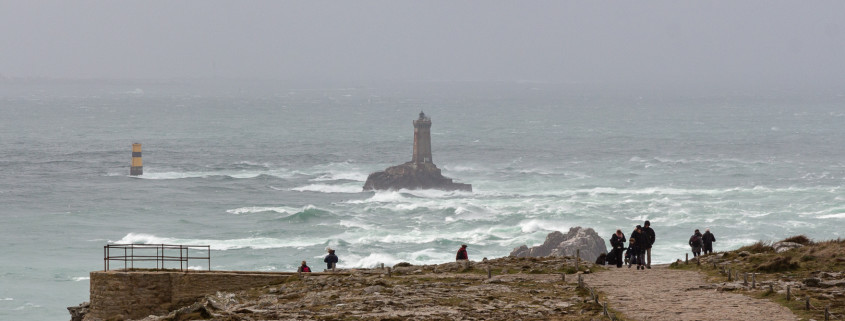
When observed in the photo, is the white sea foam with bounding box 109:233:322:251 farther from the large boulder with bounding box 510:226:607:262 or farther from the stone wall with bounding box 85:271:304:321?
the stone wall with bounding box 85:271:304:321

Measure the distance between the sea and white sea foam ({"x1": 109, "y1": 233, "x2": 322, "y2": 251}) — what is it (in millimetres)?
157

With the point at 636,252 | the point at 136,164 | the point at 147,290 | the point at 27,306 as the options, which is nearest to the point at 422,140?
the point at 136,164

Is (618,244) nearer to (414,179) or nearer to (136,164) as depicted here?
(414,179)

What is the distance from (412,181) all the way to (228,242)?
25.5 meters

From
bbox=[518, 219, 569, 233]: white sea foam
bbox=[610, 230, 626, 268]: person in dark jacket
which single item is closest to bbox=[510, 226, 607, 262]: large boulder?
bbox=[518, 219, 569, 233]: white sea foam

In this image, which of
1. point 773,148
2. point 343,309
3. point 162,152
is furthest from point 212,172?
point 343,309

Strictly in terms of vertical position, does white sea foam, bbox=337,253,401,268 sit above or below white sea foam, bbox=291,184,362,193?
below

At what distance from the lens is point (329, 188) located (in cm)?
9500

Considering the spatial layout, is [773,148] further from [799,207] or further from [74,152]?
[74,152]

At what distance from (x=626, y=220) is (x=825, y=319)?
53.7 meters

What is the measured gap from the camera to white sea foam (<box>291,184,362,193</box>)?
93.1 m

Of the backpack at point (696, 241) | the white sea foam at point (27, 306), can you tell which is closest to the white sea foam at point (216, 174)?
the white sea foam at point (27, 306)

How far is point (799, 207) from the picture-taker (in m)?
79.8

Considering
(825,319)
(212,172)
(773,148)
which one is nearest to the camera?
(825,319)
